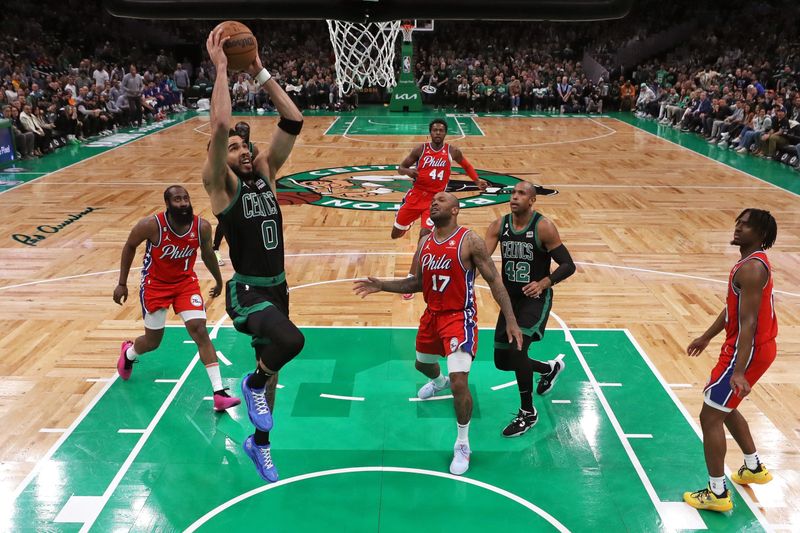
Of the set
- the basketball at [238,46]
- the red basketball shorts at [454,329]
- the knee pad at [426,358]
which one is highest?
the basketball at [238,46]

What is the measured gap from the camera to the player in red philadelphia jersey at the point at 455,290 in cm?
474

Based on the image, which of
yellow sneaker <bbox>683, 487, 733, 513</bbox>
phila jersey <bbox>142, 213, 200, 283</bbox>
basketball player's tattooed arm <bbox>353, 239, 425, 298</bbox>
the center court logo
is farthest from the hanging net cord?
yellow sneaker <bbox>683, 487, 733, 513</bbox>

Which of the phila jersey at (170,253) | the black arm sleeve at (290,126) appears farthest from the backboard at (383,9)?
the phila jersey at (170,253)

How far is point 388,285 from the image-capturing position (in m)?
4.89

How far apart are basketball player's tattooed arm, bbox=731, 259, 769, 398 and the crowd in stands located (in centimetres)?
1384

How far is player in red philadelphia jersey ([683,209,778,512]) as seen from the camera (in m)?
4.05

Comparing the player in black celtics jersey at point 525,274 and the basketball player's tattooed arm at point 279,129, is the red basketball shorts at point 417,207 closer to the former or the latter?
the player in black celtics jersey at point 525,274

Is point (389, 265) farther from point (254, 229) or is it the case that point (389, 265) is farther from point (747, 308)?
point (747, 308)

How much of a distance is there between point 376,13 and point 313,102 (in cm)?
2585

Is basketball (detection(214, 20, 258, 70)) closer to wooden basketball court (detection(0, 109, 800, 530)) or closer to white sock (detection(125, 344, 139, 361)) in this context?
wooden basketball court (detection(0, 109, 800, 530))

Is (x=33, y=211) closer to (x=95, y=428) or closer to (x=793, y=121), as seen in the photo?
(x=95, y=428)

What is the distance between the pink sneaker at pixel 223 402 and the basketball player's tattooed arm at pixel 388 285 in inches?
53.2

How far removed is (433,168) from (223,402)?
3779 mm

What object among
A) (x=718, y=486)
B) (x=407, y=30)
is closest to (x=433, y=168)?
(x=718, y=486)
